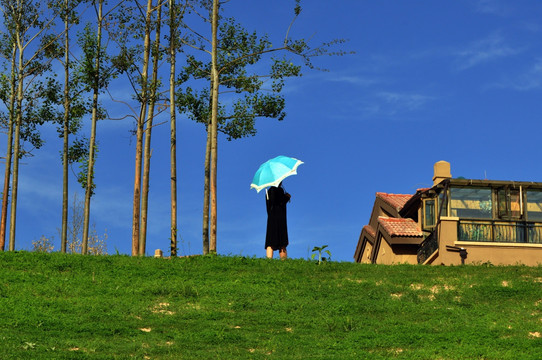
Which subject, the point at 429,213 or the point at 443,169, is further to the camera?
the point at 443,169

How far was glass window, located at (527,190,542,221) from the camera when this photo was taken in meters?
26.7

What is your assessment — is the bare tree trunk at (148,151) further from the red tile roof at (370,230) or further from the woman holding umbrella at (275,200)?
the red tile roof at (370,230)

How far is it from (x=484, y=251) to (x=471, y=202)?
7.08 ft

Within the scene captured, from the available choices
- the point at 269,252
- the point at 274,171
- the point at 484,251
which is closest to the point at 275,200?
the point at 274,171

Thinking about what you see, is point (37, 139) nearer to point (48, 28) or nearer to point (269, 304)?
point (48, 28)

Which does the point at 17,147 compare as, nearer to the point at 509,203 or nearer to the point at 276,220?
the point at 276,220

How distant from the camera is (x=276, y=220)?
21.1 m

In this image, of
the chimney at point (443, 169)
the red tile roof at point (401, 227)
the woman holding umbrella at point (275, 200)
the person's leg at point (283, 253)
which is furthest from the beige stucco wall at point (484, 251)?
the woman holding umbrella at point (275, 200)

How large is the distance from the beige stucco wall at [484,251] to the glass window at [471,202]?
1060 mm

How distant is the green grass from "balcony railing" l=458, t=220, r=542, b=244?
4871mm

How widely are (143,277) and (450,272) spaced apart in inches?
330

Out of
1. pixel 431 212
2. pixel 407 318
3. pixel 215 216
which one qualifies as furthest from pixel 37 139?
pixel 407 318

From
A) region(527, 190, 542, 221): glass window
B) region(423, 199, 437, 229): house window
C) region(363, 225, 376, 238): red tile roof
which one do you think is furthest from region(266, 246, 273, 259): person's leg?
region(363, 225, 376, 238): red tile roof

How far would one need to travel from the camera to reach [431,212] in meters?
29.3
